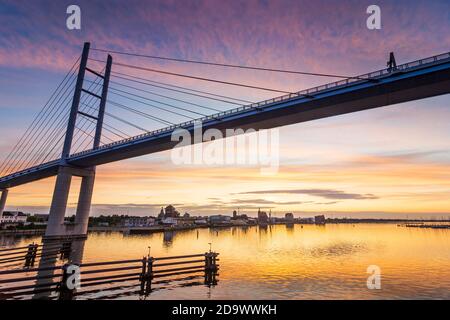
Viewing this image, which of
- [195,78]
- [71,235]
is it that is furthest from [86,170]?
[195,78]

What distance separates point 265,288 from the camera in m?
21.0

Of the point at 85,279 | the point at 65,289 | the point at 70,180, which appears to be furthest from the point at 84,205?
the point at 65,289

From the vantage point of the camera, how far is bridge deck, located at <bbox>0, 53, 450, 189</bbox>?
2614 centimetres

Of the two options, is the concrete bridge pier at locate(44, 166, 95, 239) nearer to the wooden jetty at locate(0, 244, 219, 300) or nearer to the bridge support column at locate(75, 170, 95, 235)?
the bridge support column at locate(75, 170, 95, 235)

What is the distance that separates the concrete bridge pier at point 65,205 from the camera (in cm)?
4866

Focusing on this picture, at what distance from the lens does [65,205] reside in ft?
162

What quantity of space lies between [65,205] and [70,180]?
4984 millimetres

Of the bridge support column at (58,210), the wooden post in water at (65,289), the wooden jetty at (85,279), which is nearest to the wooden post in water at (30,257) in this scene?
the wooden jetty at (85,279)

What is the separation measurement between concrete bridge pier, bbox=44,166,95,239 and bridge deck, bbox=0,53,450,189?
3.74 m

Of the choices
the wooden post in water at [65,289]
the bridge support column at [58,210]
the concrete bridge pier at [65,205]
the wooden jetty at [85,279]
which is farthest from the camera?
the concrete bridge pier at [65,205]

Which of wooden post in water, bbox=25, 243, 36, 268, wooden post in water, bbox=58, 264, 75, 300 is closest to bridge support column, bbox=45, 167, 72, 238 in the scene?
wooden post in water, bbox=25, 243, 36, 268

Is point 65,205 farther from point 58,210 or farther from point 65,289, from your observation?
point 65,289

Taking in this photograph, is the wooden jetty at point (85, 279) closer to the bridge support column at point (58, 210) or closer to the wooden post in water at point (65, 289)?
the wooden post in water at point (65, 289)

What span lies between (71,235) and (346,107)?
4782 cm
